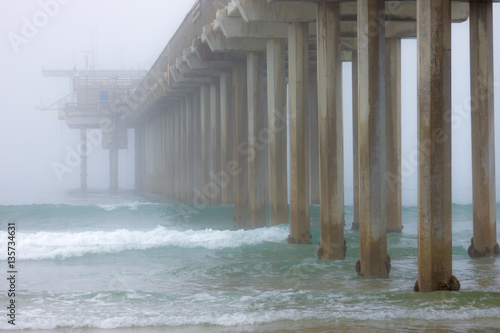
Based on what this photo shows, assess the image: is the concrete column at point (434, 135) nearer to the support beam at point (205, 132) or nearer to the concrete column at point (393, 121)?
the concrete column at point (393, 121)

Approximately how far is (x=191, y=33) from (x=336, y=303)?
1653cm

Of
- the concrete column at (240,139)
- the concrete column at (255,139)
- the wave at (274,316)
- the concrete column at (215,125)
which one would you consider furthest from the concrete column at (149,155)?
the wave at (274,316)

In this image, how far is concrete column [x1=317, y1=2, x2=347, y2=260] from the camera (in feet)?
42.5

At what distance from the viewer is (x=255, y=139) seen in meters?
18.8

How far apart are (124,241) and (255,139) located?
4.22m

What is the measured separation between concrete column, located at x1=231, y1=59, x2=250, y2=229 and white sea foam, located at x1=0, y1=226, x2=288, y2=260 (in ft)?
6.74

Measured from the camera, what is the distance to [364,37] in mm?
10672

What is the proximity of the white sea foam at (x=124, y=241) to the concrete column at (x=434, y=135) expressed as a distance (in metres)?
8.10

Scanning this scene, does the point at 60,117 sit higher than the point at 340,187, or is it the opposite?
the point at 60,117

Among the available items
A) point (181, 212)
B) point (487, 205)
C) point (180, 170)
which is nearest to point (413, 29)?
point (487, 205)

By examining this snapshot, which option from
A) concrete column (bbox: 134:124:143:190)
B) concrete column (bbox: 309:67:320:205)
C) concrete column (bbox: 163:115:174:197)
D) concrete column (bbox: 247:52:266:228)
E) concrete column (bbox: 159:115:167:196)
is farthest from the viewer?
concrete column (bbox: 134:124:143:190)

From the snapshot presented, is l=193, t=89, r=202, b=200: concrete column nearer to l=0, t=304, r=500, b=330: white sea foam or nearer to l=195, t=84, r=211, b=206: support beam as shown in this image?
l=195, t=84, r=211, b=206: support beam

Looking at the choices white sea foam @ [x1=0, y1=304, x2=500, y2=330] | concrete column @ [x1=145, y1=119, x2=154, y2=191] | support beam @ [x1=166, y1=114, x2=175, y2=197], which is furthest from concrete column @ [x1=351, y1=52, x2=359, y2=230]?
concrete column @ [x1=145, y1=119, x2=154, y2=191]

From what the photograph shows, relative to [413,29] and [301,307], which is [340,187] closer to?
[301,307]
